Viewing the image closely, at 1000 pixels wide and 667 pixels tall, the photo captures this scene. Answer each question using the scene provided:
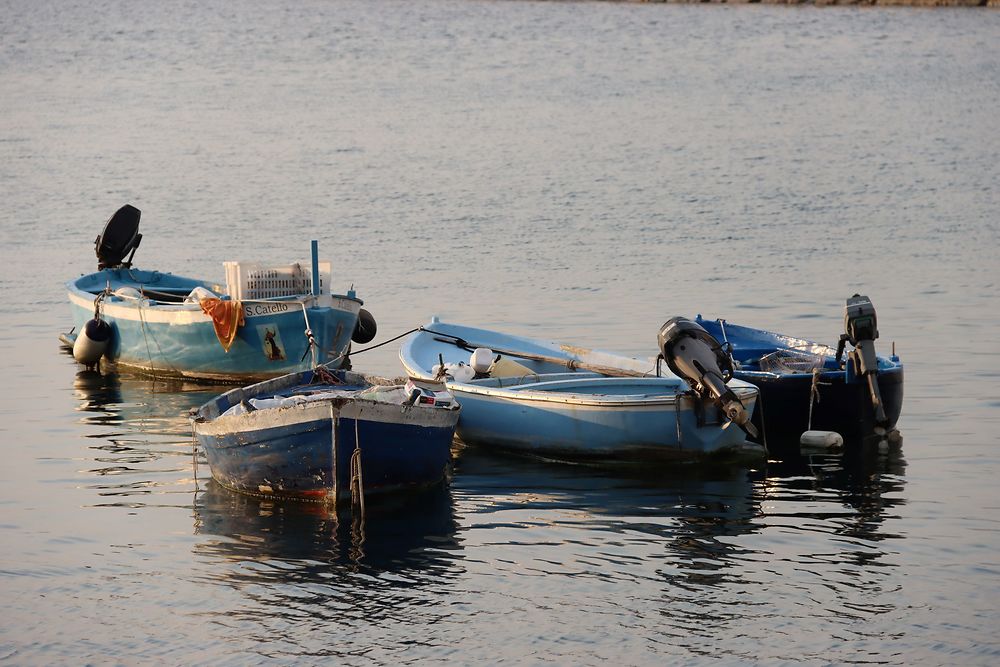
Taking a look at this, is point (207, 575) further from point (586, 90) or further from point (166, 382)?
point (586, 90)

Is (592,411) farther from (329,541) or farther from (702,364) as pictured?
(329,541)

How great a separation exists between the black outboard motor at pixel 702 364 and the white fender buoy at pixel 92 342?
962cm

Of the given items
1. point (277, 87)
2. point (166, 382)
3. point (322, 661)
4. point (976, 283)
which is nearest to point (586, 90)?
point (277, 87)

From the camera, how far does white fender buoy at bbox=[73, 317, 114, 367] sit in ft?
76.0

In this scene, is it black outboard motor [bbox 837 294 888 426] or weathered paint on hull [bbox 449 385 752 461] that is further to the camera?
black outboard motor [bbox 837 294 888 426]

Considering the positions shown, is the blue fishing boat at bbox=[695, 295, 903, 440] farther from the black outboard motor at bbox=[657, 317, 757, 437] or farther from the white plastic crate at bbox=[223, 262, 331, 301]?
the white plastic crate at bbox=[223, 262, 331, 301]

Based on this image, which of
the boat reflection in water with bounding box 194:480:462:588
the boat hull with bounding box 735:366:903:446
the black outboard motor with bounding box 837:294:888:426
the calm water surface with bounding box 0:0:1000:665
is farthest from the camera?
the boat hull with bounding box 735:366:903:446

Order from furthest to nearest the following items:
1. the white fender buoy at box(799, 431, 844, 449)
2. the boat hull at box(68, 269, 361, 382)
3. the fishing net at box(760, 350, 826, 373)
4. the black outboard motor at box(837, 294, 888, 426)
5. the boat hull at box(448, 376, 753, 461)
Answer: the boat hull at box(68, 269, 361, 382)
the fishing net at box(760, 350, 826, 373)
the white fender buoy at box(799, 431, 844, 449)
the black outboard motor at box(837, 294, 888, 426)
the boat hull at box(448, 376, 753, 461)

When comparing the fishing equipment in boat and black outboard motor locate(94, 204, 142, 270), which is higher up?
black outboard motor locate(94, 204, 142, 270)

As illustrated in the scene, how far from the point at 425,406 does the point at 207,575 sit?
9.47ft

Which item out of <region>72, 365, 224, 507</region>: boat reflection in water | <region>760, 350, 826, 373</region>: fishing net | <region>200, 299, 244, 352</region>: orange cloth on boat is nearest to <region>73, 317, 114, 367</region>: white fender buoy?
<region>72, 365, 224, 507</region>: boat reflection in water

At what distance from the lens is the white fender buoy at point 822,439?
17.9 m

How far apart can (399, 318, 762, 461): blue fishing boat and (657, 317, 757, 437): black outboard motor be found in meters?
0.03

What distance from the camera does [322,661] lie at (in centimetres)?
1181
